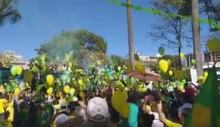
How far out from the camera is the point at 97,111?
3.54m

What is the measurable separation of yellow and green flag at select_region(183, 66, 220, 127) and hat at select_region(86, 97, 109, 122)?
52.8 inches

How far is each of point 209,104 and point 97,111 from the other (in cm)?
144

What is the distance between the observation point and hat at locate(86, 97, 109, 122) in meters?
3.51

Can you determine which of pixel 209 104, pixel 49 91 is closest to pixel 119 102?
pixel 209 104

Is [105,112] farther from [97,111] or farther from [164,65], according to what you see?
[164,65]

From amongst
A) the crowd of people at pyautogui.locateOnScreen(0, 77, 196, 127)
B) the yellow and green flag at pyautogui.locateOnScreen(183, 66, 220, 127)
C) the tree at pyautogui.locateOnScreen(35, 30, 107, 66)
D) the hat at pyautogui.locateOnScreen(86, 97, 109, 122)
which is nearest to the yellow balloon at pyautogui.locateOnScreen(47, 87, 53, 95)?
the crowd of people at pyautogui.locateOnScreen(0, 77, 196, 127)

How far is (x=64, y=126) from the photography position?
11.3ft

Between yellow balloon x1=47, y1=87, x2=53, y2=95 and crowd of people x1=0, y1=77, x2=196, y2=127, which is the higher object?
yellow balloon x1=47, y1=87, x2=53, y2=95

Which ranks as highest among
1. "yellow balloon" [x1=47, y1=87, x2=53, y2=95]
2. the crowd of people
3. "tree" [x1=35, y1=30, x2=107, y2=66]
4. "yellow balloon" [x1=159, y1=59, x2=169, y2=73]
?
"tree" [x1=35, y1=30, x2=107, y2=66]

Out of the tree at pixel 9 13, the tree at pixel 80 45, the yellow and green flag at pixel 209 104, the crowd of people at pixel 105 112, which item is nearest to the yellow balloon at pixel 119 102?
the crowd of people at pixel 105 112

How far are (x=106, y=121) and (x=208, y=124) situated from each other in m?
1.40

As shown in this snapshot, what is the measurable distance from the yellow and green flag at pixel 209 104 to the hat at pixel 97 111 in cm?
134

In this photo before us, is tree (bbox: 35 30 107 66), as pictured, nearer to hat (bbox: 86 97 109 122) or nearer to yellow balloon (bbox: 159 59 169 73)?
yellow balloon (bbox: 159 59 169 73)

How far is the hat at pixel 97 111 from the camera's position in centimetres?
351
